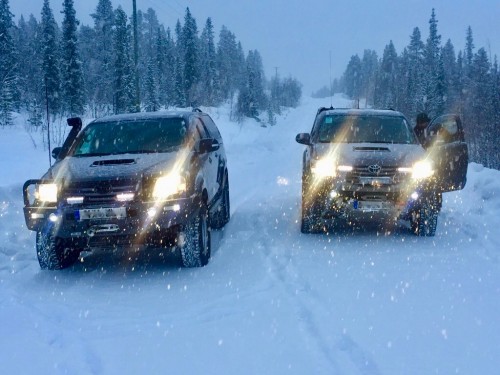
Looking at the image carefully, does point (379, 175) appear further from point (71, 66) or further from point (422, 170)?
point (71, 66)

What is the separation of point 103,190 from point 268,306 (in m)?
Answer: 2.27

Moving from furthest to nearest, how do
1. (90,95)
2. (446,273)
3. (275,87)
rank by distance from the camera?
(275,87), (90,95), (446,273)

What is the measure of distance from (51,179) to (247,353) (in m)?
3.46

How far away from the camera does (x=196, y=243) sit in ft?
21.3

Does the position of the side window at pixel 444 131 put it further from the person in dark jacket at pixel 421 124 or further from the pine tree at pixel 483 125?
the pine tree at pixel 483 125

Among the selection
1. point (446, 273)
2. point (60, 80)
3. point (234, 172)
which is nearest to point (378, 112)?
point (446, 273)

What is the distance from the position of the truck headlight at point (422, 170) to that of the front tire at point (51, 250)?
4.78m

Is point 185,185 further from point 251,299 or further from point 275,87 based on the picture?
point 275,87

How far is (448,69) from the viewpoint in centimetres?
10450

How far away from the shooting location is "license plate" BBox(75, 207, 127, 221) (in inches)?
235

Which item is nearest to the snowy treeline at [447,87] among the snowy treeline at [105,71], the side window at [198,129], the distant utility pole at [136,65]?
the distant utility pole at [136,65]

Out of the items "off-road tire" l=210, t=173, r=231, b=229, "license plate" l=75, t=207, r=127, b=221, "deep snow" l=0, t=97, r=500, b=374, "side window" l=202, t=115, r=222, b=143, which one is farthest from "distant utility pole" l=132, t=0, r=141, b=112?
"license plate" l=75, t=207, r=127, b=221

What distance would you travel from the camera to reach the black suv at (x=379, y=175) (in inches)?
304

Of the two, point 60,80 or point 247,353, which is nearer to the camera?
point 247,353
